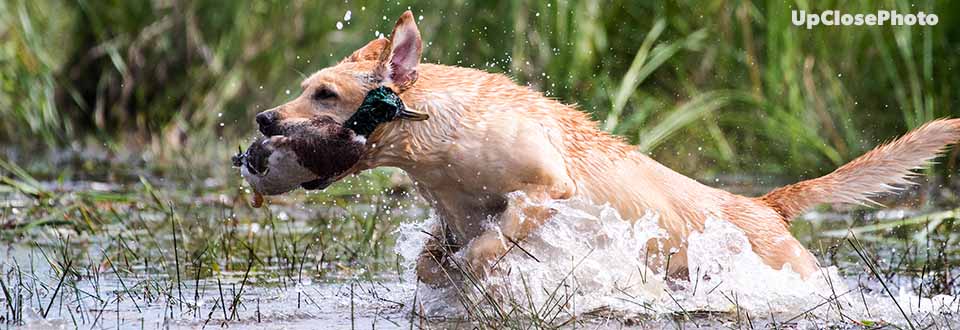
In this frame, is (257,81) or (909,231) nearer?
(909,231)

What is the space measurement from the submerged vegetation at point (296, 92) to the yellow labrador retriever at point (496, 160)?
336 millimetres

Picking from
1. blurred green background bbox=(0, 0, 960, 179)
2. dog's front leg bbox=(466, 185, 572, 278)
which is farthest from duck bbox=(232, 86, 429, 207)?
blurred green background bbox=(0, 0, 960, 179)

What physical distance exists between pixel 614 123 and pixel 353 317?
402 cm

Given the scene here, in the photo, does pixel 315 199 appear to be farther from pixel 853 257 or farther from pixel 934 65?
pixel 934 65

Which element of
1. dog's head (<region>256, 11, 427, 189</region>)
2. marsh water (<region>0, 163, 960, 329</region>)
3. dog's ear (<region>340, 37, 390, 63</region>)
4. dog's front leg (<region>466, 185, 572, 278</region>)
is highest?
dog's ear (<region>340, 37, 390, 63</region>)

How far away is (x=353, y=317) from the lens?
4.81 m

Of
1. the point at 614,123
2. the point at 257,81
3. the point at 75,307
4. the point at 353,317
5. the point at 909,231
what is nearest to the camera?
the point at 353,317

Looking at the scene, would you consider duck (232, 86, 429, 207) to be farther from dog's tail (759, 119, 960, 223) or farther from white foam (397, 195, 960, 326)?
dog's tail (759, 119, 960, 223)

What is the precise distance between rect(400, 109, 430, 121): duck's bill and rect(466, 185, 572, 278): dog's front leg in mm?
397

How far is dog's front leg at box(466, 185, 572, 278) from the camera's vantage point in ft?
16.5

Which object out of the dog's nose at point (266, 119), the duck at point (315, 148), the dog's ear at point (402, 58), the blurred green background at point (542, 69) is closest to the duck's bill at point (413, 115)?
the duck at point (315, 148)

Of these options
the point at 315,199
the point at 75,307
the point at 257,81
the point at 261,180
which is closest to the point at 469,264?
the point at 261,180

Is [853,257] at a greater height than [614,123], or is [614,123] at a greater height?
[614,123]

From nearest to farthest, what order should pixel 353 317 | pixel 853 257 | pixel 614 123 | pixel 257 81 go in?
pixel 353 317
pixel 853 257
pixel 614 123
pixel 257 81
